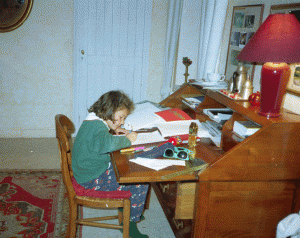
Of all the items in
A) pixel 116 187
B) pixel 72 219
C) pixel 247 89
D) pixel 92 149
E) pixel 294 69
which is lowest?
pixel 72 219

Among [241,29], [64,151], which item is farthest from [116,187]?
[241,29]

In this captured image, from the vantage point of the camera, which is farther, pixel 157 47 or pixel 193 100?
pixel 157 47

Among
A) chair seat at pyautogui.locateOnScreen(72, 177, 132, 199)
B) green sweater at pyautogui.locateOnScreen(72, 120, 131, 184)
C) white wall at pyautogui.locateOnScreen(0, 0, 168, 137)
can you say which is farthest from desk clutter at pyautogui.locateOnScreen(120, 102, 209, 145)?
white wall at pyautogui.locateOnScreen(0, 0, 168, 137)

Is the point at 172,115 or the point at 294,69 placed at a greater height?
the point at 294,69

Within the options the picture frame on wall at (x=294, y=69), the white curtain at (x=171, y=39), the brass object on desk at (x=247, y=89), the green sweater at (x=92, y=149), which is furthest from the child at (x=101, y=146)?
the white curtain at (x=171, y=39)

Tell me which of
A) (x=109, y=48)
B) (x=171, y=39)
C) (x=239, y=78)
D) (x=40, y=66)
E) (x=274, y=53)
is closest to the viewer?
(x=274, y=53)

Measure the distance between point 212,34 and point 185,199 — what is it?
1.29 meters

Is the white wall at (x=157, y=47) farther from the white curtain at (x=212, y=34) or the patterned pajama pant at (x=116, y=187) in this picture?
the patterned pajama pant at (x=116, y=187)

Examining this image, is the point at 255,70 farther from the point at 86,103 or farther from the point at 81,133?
the point at 86,103

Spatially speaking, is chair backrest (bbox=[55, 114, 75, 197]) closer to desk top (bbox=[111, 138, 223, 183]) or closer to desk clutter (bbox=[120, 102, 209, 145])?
desk top (bbox=[111, 138, 223, 183])

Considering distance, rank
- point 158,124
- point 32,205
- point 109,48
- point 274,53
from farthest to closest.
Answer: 1. point 109,48
2. point 32,205
3. point 158,124
4. point 274,53

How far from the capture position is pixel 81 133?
5.64ft

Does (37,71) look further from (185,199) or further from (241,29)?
(185,199)

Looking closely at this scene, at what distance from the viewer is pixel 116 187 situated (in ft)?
5.86
